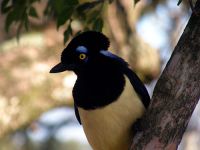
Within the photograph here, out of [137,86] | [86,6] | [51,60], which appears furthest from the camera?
[51,60]

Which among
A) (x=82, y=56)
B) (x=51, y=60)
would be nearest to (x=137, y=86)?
(x=82, y=56)

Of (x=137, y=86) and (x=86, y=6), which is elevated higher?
(x=86, y=6)

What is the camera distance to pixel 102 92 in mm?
3264

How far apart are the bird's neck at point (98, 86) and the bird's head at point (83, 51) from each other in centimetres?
5

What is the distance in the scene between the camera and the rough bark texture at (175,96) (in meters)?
2.91

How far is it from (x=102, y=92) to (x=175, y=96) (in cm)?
46

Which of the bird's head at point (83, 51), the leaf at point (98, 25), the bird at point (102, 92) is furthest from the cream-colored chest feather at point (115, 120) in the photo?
the leaf at point (98, 25)

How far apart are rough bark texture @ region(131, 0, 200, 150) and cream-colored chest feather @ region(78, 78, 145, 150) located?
0.25 metres

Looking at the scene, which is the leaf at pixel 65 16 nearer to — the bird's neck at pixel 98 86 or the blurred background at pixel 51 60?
the bird's neck at pixel 98 86

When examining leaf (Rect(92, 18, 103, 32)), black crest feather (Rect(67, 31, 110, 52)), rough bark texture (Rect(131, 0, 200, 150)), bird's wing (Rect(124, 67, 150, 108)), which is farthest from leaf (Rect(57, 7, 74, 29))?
rough bark texture (Rect(131, 0, 200, 150))

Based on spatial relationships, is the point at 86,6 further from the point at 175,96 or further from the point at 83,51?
the point at 175,96

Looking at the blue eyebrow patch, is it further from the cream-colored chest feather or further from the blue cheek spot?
the cream-colored chest feather

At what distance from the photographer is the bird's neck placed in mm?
3244

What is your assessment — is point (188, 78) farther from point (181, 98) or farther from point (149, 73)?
→ point (149, 73)
